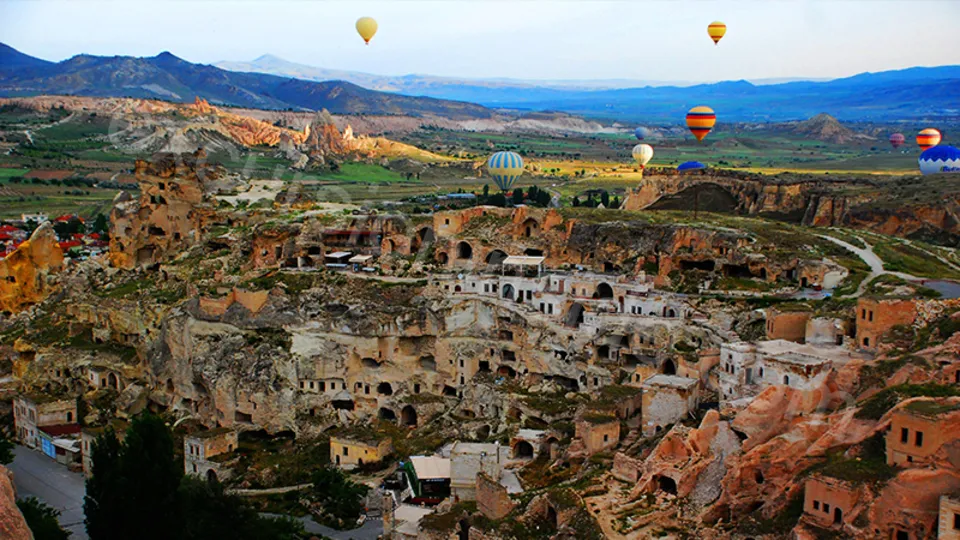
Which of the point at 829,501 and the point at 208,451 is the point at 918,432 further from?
the point at 208,451

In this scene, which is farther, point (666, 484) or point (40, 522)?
point (40, 522)

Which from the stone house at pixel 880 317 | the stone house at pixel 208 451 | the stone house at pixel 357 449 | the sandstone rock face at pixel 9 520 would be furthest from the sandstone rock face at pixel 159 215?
the sandstone rock face at pixel 9 520

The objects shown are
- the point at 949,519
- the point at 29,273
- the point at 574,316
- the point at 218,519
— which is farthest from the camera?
the point at 29,273

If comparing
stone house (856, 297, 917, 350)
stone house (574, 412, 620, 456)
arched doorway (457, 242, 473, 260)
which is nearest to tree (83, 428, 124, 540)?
stone house (574, 412, 620, 456)

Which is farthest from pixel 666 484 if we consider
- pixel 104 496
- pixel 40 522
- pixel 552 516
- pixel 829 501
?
pixel 40 522

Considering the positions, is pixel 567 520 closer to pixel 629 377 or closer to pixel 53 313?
pixel 629 377

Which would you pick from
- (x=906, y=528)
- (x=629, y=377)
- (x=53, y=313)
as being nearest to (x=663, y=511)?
(x=906, y=528)
